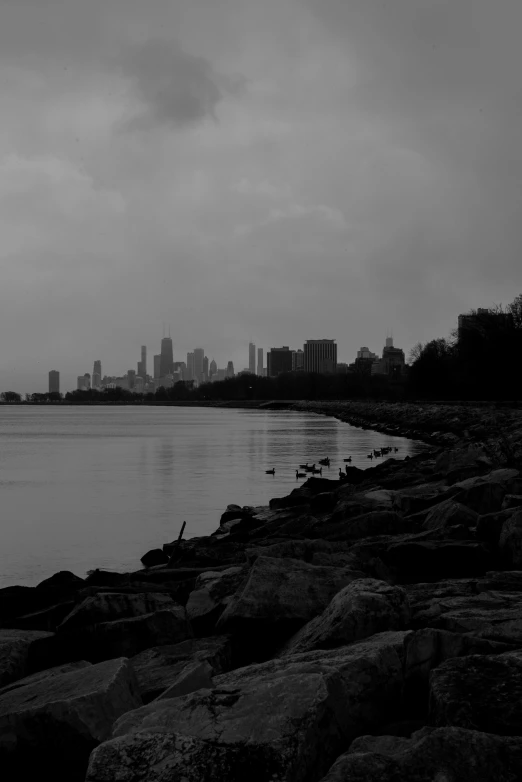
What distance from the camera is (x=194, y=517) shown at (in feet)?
46.8

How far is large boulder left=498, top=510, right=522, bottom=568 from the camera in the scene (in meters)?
5.39

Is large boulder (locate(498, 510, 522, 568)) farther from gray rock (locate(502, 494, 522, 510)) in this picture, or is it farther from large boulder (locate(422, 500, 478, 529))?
gray rock (locate(502, 494, 522, 510))

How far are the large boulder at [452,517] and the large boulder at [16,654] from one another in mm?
3551

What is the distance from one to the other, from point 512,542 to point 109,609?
2861mm

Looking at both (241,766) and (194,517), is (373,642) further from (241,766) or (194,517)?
(194,517)

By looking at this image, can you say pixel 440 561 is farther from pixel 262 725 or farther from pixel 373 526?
pixel 262 725

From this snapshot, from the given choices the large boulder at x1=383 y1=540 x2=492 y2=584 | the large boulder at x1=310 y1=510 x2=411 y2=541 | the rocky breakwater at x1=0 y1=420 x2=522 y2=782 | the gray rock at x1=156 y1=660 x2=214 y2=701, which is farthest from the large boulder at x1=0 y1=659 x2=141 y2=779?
the large boulder at x1=310 y1=510 x2=411 y2=541

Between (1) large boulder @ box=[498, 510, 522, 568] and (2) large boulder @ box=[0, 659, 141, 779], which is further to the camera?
(1) large boulder @ box=[498, 510, 522, 568]

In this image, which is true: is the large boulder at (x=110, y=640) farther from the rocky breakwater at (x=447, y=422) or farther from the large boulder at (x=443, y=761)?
the rocky breakwater at (x=447, y=422)

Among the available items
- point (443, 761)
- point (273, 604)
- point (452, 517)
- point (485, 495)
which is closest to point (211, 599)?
point (273, 604)

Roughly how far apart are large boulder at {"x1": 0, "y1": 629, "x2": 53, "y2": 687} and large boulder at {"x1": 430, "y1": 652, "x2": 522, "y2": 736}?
2.59m

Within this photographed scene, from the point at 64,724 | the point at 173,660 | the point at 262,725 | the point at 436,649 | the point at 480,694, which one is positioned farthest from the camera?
the point at 173,660

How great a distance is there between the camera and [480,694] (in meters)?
2.59

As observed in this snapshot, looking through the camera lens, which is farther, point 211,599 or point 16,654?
point 211,599
